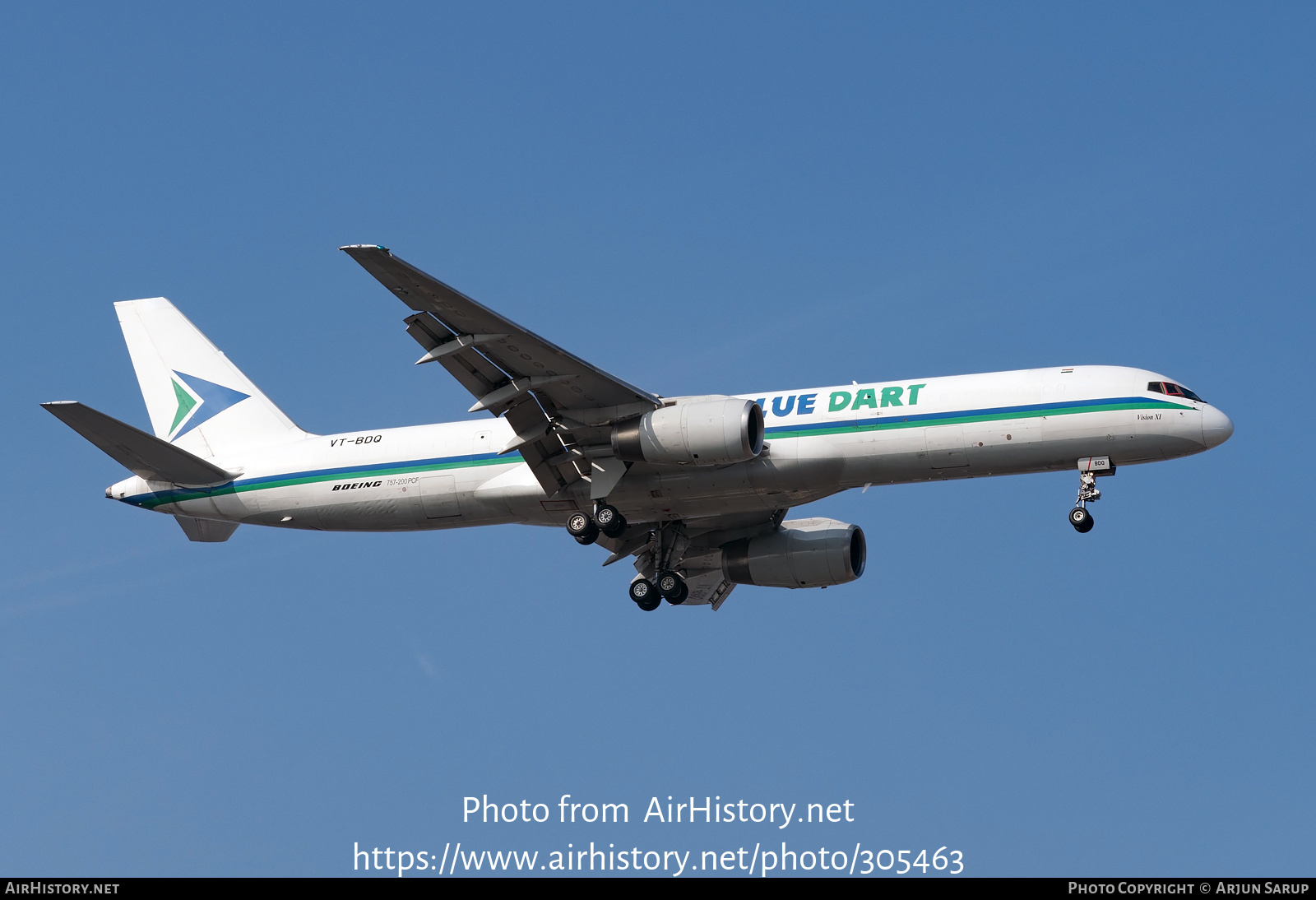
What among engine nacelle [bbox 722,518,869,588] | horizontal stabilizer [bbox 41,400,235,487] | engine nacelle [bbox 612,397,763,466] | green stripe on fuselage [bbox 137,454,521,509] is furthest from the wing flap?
horizontal stabilizer [bbox 41,400,235,487]

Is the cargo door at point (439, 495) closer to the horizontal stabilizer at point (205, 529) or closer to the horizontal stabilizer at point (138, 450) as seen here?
the horizontal stabilizer at point (138, 450)

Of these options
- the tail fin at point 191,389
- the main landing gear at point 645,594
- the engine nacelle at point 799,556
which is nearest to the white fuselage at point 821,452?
the main landing gear at point 645,594

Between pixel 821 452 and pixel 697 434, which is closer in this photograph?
pixel 697 434

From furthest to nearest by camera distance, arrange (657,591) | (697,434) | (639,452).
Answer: (657,591) < (639,452) < (697,434)

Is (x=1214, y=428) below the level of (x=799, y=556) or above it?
above

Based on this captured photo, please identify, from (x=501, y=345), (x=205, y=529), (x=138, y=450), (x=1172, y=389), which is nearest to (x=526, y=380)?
(x=501, y=345)

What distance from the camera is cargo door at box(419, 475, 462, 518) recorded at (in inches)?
1620

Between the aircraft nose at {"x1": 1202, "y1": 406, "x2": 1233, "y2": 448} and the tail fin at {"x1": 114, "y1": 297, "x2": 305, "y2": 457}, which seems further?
the tail fin at {"x1": 114, "y1": 297, "x2": 305, "y2": 457}

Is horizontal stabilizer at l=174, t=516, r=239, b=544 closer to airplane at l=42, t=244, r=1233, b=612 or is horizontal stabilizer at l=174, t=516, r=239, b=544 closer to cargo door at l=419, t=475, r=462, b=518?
airplane at l=42, t=244, r=1233, b=612

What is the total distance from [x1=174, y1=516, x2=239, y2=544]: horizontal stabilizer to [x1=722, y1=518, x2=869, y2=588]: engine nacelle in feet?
44.7

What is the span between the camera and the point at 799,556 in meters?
44.2

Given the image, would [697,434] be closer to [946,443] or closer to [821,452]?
[821,452]

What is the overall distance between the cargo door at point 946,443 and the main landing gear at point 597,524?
7704mm

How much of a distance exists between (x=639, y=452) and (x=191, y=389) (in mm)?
14787
